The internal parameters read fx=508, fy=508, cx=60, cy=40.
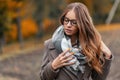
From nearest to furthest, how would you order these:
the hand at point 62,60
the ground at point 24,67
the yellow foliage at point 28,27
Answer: the hand at point 62,60, the ground at point 24,67, the yellow foliage at point 28,27

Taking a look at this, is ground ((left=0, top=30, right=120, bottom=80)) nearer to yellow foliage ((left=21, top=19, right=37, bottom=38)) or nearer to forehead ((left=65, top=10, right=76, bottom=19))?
forehead ((left=65, top=10, right=76, bottom=19))

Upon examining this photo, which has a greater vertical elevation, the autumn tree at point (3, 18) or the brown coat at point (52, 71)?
the brown coat at point (52, 71)

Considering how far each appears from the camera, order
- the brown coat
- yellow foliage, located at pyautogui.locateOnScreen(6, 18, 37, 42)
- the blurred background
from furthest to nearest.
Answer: yellow foliage, located at pyautogui.locateOnScreen(6, 18, 37, 42), the blurred background, the brown coat

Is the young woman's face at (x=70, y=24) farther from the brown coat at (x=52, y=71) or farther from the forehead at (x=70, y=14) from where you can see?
the brown coat at (x=52, y=71)

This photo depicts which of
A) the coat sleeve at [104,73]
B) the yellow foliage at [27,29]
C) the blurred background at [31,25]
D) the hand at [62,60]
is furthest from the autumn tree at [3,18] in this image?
the hand at [62,60]

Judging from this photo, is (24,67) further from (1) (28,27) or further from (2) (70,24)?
(1) (28,27)

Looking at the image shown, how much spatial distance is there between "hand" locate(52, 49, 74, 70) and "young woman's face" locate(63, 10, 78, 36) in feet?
0.61

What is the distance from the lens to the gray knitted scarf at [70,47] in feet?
14.8

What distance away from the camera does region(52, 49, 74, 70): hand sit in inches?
175

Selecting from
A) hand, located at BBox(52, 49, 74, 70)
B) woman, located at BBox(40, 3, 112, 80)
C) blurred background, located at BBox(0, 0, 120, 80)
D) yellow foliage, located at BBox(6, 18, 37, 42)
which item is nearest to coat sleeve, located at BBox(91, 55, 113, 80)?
woman, located at BBox(40, 3, 112, 80)

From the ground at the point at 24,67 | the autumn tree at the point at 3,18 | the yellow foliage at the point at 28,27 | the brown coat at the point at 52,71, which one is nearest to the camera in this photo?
the brown coat at the point at 52,71

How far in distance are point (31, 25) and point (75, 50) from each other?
57691 millimetres

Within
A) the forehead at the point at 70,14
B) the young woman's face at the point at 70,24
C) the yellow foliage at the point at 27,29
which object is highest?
the forehead at the point at 70,14

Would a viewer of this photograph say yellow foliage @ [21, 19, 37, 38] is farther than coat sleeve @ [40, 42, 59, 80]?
Yes
